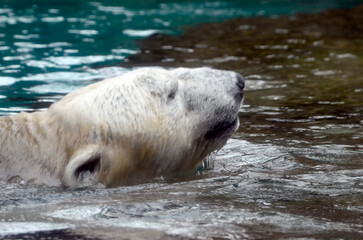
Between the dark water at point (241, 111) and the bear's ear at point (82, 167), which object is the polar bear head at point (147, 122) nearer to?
the bear's ear at point (82, 167)

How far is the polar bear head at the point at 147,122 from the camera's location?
422 centimetres

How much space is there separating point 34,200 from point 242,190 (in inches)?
45.5

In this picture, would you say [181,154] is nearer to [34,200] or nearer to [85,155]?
[85,155]

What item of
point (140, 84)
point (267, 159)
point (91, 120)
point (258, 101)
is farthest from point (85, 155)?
point (258, 101)

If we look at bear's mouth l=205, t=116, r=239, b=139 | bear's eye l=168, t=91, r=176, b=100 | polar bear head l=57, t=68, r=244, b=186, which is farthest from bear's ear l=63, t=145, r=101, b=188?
bear's mouth l=205, t=116, r=239, b=139

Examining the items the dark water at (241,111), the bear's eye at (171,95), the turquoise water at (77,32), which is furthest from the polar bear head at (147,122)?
the turquoise water at (77,32)

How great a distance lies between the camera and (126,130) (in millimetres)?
4281

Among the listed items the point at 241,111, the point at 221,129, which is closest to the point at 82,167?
the point at 221,129

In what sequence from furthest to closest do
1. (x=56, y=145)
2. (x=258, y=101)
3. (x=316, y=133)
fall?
1. (x=258, y=101)
2. (x=316, y=133)
3. (x=56, y=145)

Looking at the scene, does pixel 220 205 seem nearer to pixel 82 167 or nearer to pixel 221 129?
pixel 82 167

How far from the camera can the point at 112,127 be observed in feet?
13.9

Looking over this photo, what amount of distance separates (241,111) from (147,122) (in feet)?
7.26

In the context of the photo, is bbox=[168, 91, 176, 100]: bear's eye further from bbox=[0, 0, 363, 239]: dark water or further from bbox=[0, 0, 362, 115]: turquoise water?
bbox=[0, 0, 362, 115]: turquoise water

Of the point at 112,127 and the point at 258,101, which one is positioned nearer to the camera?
the point at 112,127
